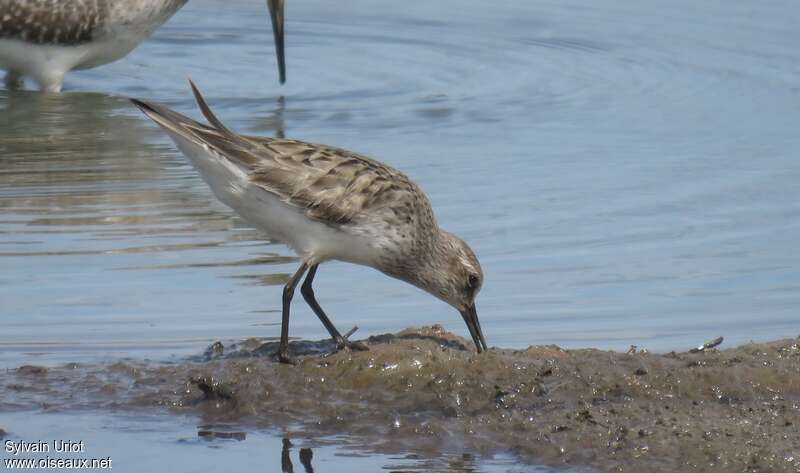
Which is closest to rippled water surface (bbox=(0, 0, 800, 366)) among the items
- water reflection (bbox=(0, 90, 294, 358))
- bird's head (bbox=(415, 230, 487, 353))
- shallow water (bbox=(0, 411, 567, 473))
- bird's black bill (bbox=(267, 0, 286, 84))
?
water reflection (bbox=(0, 90, 294, 358))

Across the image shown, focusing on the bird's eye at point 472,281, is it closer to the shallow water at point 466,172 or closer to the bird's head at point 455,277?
the bird's head at point 455,277

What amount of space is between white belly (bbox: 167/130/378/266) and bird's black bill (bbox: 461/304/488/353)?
549 millimetres

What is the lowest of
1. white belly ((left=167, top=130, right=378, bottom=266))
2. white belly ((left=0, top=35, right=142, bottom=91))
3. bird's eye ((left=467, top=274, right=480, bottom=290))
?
white belly ((left=0, top=35, right=142, bottom=91))

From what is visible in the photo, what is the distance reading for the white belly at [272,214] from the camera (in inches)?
283

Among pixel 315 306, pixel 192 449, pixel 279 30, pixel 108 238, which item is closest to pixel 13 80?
pixel 279 30

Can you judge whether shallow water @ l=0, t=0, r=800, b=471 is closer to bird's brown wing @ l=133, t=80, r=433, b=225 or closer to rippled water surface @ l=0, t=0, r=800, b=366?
rippled water surface @ l=0, t=0, r=800, b=366

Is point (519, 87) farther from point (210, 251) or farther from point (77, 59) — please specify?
point (210, 251)

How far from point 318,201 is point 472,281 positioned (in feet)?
2.88

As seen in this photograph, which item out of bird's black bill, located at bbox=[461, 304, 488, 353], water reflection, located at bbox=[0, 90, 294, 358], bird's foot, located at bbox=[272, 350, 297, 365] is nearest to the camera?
bird's foot, located at bbox=[272, 350, 297, 365]

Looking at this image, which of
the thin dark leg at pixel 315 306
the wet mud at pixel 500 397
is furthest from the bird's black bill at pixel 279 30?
the wet mud at pixel 500 397

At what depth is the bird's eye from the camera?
25.0 ft

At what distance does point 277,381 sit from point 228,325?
4.11ft

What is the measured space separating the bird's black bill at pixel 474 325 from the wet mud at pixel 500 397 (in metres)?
0.44

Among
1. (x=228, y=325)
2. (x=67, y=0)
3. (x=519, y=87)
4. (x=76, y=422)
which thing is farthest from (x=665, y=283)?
(x=67, y=0)
